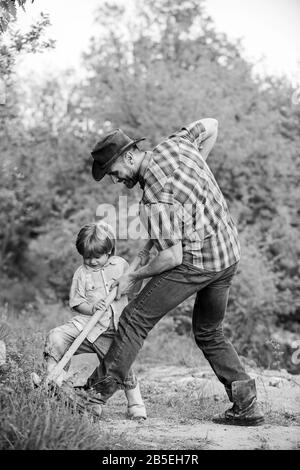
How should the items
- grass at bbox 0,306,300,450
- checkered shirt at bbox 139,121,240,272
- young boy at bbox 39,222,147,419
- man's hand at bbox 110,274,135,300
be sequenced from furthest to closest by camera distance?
1. young boy at bbox 39,222,147,419
2. man's hand at bbox 110,274,135,300
3. checkered shirt at bbox 139,121,240,272
4. grass at bbox 0,306,300,450

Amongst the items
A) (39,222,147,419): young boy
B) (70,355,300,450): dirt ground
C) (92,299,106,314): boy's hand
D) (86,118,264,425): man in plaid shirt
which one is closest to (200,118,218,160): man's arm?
(86,118,264,425): man in plaid shirt

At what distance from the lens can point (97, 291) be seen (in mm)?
4770

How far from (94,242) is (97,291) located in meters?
0.37

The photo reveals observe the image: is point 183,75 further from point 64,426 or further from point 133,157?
point 64,426

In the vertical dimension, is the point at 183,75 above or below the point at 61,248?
above

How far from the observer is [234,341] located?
39.3 feet

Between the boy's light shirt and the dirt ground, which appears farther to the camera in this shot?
the boy's light shirt

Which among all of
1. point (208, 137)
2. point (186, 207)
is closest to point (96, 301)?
point (186, 207)

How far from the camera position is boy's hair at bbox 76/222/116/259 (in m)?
4.68

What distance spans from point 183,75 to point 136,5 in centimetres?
305

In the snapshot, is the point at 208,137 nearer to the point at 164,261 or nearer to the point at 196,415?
the point at 164,261

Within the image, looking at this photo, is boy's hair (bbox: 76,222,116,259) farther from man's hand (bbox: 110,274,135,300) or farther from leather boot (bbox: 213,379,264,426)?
leather boot (bbox: 213,379,264,426)
